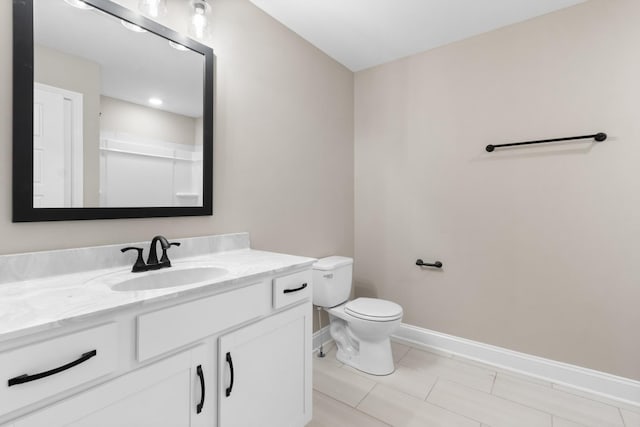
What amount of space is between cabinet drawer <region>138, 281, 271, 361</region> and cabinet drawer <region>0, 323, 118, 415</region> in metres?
0.08

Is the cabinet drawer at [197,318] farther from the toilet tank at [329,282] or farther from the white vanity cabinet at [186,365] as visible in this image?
the toilet tank at [329,282]

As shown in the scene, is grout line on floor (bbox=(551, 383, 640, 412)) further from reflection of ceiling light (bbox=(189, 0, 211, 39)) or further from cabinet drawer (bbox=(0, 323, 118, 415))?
reflection of ceiling light (bbox=(189, 0, 211, 39))

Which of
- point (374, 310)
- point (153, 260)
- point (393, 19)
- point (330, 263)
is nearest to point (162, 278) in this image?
point (153, 260)

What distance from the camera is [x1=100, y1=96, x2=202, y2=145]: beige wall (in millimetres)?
1279

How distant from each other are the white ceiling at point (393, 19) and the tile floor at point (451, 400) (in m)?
2.36

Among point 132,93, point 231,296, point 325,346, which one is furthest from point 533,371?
point 132,93

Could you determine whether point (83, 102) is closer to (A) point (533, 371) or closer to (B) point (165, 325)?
(B) point (165, 325)

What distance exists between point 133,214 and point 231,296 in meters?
0.62

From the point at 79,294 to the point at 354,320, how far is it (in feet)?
5.08

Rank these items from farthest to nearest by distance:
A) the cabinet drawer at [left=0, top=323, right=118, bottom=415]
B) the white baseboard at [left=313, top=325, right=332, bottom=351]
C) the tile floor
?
the white baseboard at [left=313, top=325, right=332, bottom=351], the tile floor, the cabinet drawer at [left=0, top=323, right=118, bottom=415]

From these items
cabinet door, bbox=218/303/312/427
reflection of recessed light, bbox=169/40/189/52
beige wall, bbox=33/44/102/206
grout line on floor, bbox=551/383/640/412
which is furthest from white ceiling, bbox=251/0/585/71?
grout line on floor, bbox=551/383/640/412

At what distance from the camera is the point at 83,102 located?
1203mm

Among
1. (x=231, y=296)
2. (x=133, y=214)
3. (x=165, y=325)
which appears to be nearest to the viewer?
(x=165, y=325)

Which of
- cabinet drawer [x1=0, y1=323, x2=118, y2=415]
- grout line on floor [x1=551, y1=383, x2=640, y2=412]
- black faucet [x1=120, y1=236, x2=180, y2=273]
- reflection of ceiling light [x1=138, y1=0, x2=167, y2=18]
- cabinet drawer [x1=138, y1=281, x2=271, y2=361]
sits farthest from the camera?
grout line on floor [x1=551, y1=383, x2=640, y2=412]
